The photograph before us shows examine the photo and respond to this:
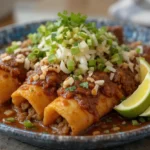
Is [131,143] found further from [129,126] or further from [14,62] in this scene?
[14,62]

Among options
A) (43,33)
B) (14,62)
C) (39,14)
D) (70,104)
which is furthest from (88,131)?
(39,14)

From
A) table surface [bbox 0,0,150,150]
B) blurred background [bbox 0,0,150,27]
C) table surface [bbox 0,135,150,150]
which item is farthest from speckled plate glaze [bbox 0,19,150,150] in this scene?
table surface [bbox 0,0,150,150]

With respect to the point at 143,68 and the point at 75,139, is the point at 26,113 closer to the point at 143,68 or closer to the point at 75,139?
the point at 75,139

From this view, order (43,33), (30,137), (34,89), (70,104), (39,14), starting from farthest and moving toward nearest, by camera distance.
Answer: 1. (39,14)
2. (43,33)
3. (34,89)
4. (70,104)
5. (30,137)

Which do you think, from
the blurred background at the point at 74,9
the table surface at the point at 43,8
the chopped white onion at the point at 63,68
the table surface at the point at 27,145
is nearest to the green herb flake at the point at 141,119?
the table surface at the point at 27,145

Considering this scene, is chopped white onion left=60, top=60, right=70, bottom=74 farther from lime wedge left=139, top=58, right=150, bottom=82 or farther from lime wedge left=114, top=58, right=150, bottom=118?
lime wedge left=139, top=58, right=150, bottom=82

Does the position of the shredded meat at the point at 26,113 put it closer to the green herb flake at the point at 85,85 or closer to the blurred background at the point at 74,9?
the green herb flake at the point at 85,85

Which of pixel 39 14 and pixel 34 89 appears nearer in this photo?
pixel 34 89
